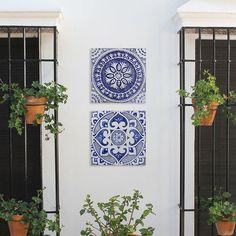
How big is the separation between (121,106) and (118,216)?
840 millimetres

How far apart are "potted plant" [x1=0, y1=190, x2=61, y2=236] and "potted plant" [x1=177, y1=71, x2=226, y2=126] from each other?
1.22 m

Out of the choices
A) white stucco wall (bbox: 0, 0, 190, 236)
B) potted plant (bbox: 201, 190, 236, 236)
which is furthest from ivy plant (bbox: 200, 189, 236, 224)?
white stucco wall (bbox: 0, 0, 190, 236)

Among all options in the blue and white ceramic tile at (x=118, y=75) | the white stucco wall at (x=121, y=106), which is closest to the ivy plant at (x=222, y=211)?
the white stucco wall at (x=121, y=106)

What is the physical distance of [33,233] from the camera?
10.6 feet

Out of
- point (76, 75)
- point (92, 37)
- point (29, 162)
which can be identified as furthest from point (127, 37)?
point (29, 162)

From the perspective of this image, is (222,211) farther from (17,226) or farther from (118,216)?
(17,226)

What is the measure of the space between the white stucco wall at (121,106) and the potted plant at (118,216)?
0.36 ft

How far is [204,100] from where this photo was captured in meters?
3.30

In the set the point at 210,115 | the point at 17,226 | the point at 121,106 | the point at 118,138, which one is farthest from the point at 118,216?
the point at 210,115

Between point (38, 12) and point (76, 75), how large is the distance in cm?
56

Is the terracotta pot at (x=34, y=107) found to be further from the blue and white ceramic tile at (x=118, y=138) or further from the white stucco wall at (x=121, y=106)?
the blue and white ceramic tile at (x=118, y=138)

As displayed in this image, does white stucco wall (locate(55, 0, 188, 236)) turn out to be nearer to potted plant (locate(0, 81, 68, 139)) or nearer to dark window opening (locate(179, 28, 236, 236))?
dark window opening (locate(179, 28, 236, 236))

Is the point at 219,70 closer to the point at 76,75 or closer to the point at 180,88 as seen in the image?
the point at 180,88

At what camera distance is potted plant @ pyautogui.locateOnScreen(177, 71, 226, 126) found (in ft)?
10.8
